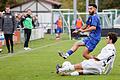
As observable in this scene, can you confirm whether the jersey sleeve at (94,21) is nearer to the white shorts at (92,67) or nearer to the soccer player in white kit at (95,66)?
the soccer player in white kit at (95,66)

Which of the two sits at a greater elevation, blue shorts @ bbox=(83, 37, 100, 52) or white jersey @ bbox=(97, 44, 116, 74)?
blue shorts @ bbox=(83, 37, 100, 52)

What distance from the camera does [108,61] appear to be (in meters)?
14.3

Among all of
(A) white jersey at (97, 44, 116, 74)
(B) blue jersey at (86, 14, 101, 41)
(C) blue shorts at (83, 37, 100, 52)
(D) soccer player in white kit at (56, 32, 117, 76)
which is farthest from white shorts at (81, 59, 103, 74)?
(B) blue jersey at (86, 14, 101, 41)

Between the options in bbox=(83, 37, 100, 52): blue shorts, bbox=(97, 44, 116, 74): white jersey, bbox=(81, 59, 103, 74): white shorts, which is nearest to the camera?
bbox=(81, 59, 103, 74): white shorts

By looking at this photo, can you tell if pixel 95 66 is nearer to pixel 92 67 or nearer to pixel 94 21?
pixel 92 67

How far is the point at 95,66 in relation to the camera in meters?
14.1

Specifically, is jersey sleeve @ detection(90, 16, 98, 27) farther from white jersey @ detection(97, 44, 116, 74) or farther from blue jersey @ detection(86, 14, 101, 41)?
white jersey @ detection(97, 44, 116, 74)

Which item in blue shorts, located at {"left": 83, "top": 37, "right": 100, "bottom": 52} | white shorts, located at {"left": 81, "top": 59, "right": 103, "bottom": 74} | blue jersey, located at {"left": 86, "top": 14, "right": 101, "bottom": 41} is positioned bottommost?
white shorts, located at {"left": 81, "top": 59, "right": 103, "bottom": 74}

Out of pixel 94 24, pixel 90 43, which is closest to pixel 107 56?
pixel 90 43

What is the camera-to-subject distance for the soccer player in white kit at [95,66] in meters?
14.1

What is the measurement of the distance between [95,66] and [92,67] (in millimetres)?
85

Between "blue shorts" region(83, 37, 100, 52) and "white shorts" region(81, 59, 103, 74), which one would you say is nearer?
"white shorts" region(81, 59, 103, 74)

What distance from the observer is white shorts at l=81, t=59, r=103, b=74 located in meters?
14.1

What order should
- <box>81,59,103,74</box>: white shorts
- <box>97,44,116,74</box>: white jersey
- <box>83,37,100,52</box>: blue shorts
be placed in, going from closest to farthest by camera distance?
<box>81,59,103,74</box>: white shorts → <box>97,44,116,74</box>: white jersey → <box>83,37,100,52</box>: blue shorts
